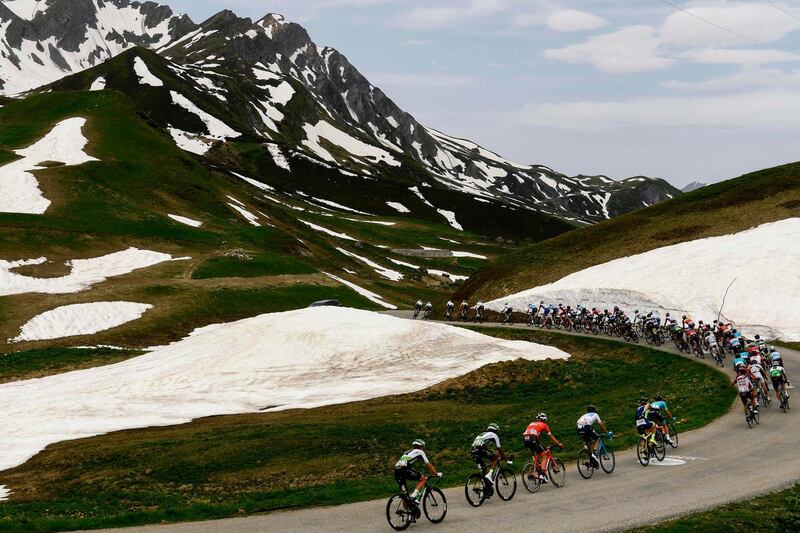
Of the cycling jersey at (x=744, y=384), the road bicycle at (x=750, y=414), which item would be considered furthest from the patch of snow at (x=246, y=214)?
the road bicycle at (x=750, y=414)

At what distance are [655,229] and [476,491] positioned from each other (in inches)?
2989

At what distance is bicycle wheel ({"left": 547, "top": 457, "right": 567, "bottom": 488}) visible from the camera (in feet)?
82.8

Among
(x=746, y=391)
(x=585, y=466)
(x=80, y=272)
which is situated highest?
(x=80, y=272)

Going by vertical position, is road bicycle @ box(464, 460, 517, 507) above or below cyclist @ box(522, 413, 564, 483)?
below

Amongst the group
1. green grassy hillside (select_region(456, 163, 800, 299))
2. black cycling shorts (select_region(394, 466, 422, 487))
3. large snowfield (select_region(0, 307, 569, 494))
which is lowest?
black cycling shorts (select_region(394, 466, 422, 487))

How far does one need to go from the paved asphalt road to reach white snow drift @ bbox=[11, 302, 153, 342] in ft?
157

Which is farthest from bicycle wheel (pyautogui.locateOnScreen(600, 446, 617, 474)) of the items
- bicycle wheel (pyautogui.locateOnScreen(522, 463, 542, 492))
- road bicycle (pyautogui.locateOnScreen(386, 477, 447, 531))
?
road bicycle (pyautogui.locateOnScreen(386, 477, 447, 531))

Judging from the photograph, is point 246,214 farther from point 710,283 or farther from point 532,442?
point 532,442

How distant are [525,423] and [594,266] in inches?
2056

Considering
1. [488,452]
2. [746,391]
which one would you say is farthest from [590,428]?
[746,391]

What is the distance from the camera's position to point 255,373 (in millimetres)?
53250

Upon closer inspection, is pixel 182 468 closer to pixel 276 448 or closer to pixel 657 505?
pixel 276 448

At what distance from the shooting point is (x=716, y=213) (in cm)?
9000

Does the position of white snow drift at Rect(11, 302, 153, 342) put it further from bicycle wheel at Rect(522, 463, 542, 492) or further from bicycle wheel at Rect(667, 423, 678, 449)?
bicycle wheel at Rect(667, 423, 678, 449)
